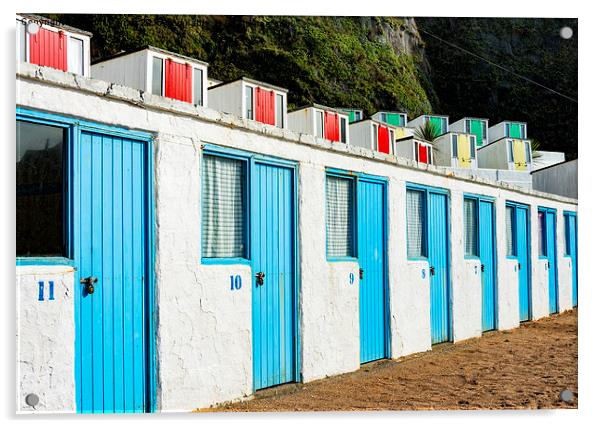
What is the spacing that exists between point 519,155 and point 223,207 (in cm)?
907

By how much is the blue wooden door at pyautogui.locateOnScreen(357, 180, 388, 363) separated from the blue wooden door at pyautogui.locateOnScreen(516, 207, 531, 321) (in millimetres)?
3600

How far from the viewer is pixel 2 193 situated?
15.0 feet

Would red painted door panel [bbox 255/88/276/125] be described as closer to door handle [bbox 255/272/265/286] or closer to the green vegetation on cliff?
the green vegetation on cliff

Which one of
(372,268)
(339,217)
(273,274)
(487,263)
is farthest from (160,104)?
(487,263)

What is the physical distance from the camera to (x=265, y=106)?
10.5m

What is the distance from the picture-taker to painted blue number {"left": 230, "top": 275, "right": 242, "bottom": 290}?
18.6 feet

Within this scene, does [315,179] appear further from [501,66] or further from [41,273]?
[501,66]

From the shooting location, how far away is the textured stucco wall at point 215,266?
488 centimetres

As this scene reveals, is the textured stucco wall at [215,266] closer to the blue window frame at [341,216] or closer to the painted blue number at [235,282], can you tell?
the painted blue number at [235,282]

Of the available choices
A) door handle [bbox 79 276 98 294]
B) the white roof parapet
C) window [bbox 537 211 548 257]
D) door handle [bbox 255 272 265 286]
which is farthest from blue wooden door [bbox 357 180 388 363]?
window [bbox 537 211 548 257]

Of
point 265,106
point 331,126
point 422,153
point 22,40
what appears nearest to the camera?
point 22,40

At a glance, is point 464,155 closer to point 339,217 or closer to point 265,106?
point 265,106
